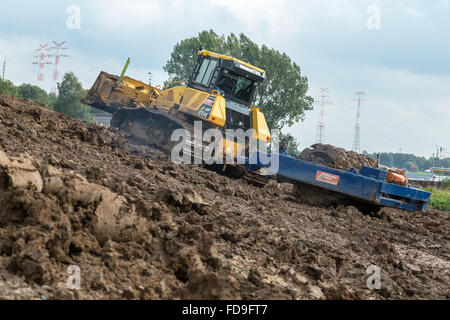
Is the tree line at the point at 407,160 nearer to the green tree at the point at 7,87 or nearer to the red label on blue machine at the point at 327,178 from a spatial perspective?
the green tree at the point at 7,87

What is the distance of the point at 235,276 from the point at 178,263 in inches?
22.3

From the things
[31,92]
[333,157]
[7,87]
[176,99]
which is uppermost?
[31,92]

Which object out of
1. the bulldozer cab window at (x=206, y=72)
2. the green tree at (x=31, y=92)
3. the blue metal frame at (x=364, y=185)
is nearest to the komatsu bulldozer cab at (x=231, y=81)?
the bulldozer cab window at (x=206, y=72)

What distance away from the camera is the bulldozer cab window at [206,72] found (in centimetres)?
1408

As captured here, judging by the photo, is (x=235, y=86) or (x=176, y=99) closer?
(x=176, y=99)

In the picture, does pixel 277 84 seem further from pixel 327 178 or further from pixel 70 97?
pixel 327 178

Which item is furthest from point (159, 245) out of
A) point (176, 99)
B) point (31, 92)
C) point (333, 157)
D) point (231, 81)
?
point (31, 92)

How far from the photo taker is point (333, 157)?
47.0ft

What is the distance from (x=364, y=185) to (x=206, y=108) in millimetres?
4420

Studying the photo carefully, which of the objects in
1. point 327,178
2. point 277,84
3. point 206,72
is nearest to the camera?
point 327,178

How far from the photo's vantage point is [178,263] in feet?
16.0

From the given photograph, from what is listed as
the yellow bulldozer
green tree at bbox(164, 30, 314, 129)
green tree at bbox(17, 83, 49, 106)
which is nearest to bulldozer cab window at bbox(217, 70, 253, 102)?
the yellow bulldozer
